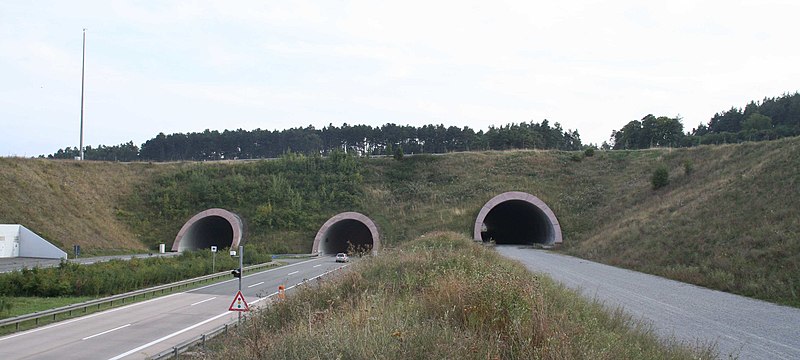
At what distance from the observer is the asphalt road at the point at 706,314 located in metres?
10.2

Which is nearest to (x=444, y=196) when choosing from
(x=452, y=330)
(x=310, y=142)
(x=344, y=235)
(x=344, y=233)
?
(x=344, y=233)

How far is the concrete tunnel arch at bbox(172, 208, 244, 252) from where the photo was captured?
42531 millimetres

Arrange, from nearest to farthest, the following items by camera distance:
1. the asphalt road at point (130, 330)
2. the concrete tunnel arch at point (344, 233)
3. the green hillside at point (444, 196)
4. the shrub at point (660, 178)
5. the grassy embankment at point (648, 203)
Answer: the asphalt road at point (130, 330), the grassy embankment at point (648, 203), the green hillside at point (444, 196), the shrub at point (660, 178), the concrete tunnel arch at point (344, 233)

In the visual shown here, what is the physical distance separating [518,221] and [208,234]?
27.3 meters

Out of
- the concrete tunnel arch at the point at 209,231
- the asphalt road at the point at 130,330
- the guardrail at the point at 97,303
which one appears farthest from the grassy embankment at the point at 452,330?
the concrete tunnel arch at the point at 209,231

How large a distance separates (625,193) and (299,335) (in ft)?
132

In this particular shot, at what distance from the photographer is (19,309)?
17.8 meters

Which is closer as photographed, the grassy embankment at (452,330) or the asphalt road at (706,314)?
the grassy embankment at (452,330)

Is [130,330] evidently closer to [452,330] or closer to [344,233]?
[452,330]

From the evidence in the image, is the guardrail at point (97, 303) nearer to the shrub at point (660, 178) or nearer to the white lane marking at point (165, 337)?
the white lane marking at point (165, 337)

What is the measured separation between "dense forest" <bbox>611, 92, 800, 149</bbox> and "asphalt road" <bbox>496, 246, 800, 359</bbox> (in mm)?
42960

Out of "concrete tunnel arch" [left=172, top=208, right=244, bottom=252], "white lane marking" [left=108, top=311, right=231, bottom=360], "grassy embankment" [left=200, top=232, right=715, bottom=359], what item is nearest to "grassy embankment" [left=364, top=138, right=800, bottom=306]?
"concrete tunnel arch" [left=172, top=208, right=244, bottom=252]

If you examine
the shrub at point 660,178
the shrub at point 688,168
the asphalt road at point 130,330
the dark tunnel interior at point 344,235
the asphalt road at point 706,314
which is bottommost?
the dark tunnel interior at point 344,235

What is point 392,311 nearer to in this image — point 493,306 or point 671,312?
point 493,306
